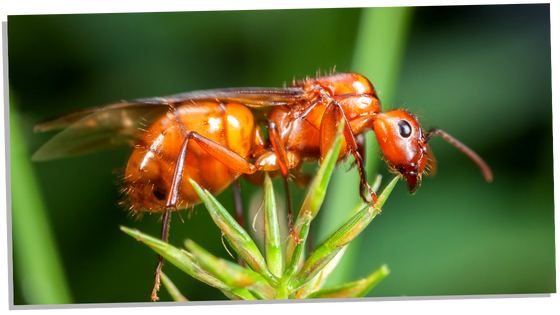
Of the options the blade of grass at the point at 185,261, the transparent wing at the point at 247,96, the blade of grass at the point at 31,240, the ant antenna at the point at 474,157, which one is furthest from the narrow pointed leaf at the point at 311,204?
the ant antenna at the point at 474,157

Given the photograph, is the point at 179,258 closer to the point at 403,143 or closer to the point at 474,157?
the point at 403,143

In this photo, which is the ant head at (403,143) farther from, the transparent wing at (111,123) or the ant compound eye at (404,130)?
the transparent wing at (111,123)

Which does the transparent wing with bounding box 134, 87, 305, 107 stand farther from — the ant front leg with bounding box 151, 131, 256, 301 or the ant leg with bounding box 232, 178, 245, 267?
the ant leg with bounding box 232, 178, 245, 267

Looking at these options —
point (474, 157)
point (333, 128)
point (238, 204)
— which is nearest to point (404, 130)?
point (333, 128)

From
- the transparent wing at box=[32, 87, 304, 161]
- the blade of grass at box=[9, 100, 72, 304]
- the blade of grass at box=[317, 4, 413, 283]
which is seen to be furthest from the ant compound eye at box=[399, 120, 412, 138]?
the blade of grass at box=[9, 100, 72, 304]

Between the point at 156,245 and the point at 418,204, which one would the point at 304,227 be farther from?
the point at 418,204

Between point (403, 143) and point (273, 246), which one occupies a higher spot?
point (403, 143)
